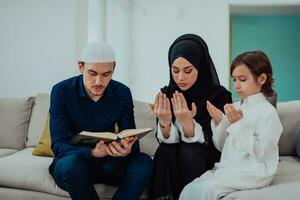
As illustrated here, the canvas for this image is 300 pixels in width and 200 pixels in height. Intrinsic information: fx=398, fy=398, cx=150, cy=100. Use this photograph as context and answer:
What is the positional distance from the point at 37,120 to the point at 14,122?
0.16 meters

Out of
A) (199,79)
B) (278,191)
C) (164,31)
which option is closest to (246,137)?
(278,191)

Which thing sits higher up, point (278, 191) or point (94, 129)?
point (94, 129)

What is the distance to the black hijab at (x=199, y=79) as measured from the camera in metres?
1.99

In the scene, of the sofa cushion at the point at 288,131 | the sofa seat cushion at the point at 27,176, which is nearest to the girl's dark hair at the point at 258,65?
the sofa cushion at the point at 288,131

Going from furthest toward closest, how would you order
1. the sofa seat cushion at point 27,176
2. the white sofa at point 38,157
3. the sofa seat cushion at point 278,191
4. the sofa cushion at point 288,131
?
the sofa cushion at point 288,131, the sofa seat cushion at point 27,176, the white sofa at point 38,157, the sofa seat cushion at point 278,191

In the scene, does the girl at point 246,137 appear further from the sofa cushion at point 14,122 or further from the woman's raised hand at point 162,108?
the sofa cushion at point 14,122

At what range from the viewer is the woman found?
1789mm

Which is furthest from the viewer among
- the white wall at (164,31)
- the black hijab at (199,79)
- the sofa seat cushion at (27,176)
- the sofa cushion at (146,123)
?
the white wall at (164,31)

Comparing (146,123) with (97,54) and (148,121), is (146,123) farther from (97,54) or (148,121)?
(97,54)

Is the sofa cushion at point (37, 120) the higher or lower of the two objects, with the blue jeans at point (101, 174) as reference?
higher

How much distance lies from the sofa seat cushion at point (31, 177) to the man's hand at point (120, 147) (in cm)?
23

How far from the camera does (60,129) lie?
6.00 ft

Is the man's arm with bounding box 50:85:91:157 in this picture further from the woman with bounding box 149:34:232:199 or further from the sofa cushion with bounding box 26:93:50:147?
the sofa cushion with bounding box 26:93:50:147

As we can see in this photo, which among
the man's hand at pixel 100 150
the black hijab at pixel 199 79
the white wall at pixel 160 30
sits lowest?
the man's hand at pixel 100 150
